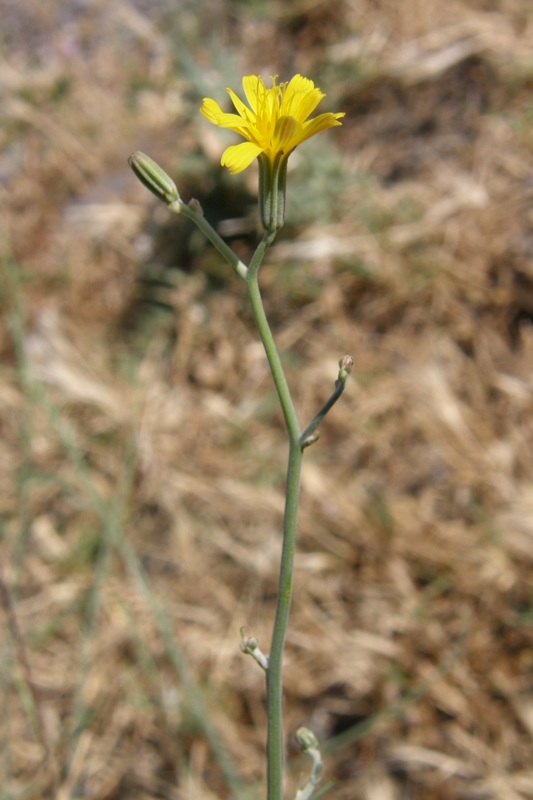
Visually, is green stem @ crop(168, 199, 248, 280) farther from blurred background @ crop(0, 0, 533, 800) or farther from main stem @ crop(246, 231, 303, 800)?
blurred background @ crop(0, 0, 533, 800)

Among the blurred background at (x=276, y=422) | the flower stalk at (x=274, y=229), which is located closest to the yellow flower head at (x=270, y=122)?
the flower stalk at (x=274, y=229)

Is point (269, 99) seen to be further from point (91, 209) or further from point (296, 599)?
point (91, 209)

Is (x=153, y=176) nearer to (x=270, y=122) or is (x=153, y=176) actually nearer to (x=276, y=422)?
(x=270, y=122)

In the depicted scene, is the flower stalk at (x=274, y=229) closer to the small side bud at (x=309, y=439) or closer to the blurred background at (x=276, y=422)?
the small side bud at (x=309, y=439)

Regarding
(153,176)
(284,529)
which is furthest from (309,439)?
(153,176)

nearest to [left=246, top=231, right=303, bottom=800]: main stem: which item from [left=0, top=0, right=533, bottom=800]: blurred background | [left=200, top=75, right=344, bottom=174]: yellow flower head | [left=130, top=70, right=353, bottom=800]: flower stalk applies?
[left=130, top=70, right=353, bottom=800]: flower stalk
